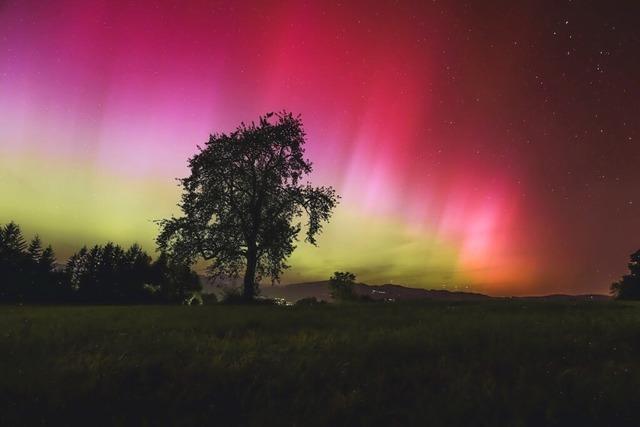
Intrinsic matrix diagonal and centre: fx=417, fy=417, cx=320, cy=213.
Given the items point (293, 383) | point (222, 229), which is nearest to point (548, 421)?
point (293, 383)

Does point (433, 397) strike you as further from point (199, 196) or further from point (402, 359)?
point (199, 196)

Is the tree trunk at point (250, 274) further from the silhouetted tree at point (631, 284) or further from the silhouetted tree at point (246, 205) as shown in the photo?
the silhouetted tree at point (631, 284)

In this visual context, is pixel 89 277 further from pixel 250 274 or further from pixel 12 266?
pixel 250 274

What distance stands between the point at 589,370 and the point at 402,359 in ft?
10.2

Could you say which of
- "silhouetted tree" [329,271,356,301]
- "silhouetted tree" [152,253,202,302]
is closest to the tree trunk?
"silhouetted tree" [329,271,356,301]

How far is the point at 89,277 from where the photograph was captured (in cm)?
10038

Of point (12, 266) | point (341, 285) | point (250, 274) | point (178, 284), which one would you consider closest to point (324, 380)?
point (250, 274)

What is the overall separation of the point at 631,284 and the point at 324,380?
8760 cm

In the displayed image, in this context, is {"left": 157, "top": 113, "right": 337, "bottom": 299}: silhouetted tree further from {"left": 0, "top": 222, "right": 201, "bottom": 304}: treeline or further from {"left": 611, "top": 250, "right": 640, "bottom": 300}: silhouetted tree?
{"left": 611, "top": 250, "right": 640, "bottom": 300}: silhouetted tree

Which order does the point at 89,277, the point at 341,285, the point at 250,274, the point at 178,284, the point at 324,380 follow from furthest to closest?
the point at 89,277 < the point at 178,284 < the point at 341,285 < the point at 250,274 < the point at 324,380

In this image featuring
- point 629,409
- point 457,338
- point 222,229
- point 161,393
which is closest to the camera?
point 629,409

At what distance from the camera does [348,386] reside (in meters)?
6.39

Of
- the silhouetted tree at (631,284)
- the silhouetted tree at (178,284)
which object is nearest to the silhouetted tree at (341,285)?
the silhouetted tree at (178,284)

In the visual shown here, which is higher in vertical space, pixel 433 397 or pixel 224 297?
pixel 224 297
